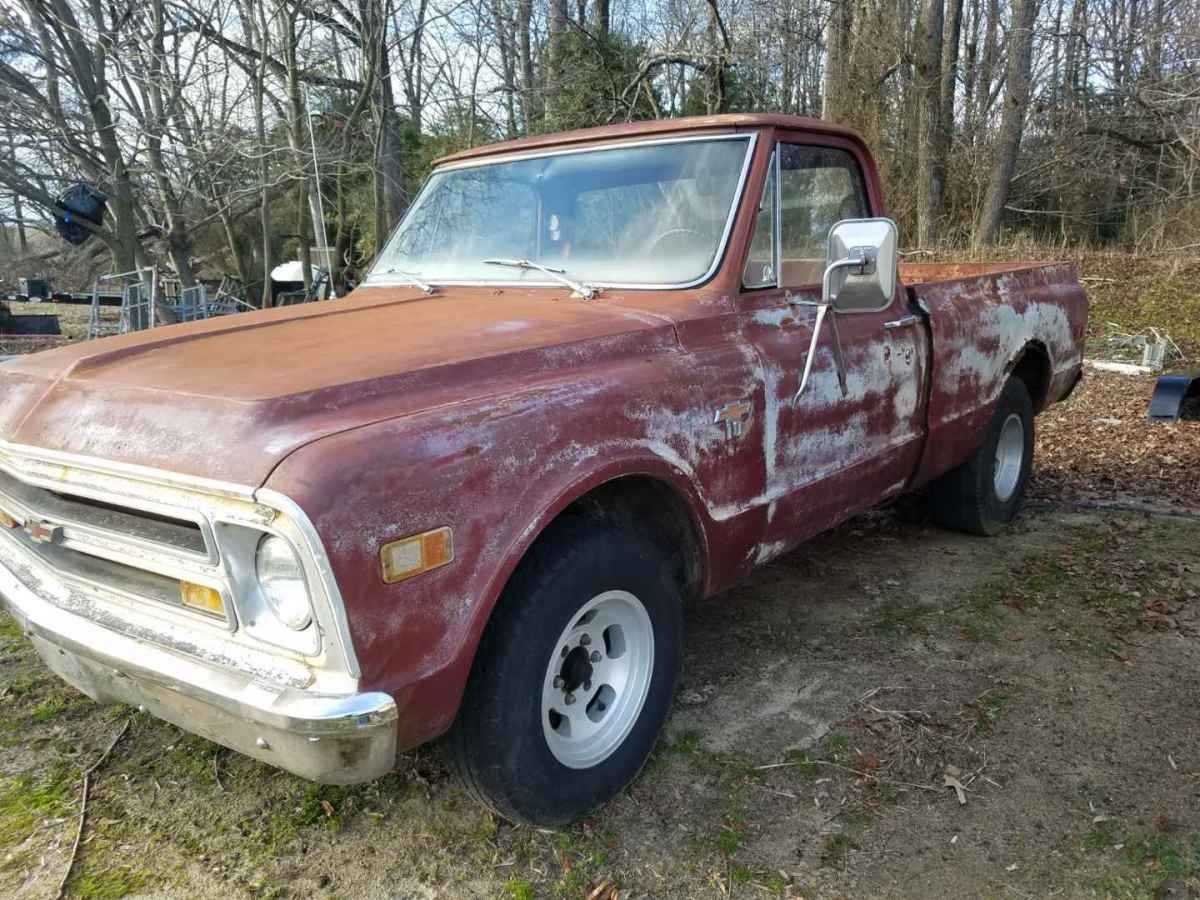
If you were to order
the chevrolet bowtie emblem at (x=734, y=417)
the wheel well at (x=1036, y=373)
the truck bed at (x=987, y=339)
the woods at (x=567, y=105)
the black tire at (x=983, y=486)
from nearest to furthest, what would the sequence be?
the chevrolet bowtie emblem at (x=734, y=417) → the truck bed at (x=987, y=339) → the black tire at (x=983, y=486) → the wheel well at (x=1036, y=373) → the woods at (x=567, y=105)

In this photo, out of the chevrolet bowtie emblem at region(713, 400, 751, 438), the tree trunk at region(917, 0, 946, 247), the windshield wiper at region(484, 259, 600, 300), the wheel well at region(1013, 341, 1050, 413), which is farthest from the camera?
the tree trunk at region(917, 0, 946, 247)

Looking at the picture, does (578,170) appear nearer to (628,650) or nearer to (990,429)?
(628,650)

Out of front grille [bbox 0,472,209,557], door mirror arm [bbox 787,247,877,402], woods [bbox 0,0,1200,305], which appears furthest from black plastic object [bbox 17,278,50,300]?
door mirror arm [bbox 787,247,877,402]

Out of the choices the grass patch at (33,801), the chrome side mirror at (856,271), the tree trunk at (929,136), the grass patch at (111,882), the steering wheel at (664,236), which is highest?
the tree trunk at (929,136)

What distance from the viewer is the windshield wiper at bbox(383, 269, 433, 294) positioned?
354cm

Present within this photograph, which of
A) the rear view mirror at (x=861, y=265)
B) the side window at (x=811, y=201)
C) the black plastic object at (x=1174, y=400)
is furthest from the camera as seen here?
the black plastic object at (x=1174, y=400)

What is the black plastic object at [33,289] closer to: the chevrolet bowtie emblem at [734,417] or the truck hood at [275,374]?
the truck hood at [275,374]

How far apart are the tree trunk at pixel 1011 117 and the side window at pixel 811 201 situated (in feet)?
38.4

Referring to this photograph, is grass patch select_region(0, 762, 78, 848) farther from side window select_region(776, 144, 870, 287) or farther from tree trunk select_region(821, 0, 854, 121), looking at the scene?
tree trunk select_region(821, 0, 854, 121)

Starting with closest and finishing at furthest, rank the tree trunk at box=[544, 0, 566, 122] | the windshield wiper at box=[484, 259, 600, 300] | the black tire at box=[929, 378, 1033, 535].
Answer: the windshield wiper at box=[484, 259, 600, 300] → the black tire at box=[929, 378, 1033, 535] → the tree trunk at box=[544, 0, 566, 122]

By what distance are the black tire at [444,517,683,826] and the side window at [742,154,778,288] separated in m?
1.11

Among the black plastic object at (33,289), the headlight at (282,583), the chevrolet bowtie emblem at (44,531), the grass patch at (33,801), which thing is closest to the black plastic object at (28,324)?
the black plastic object at (33,289)

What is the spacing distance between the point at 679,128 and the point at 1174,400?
19.3ft

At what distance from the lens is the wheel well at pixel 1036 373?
487 centimetres
